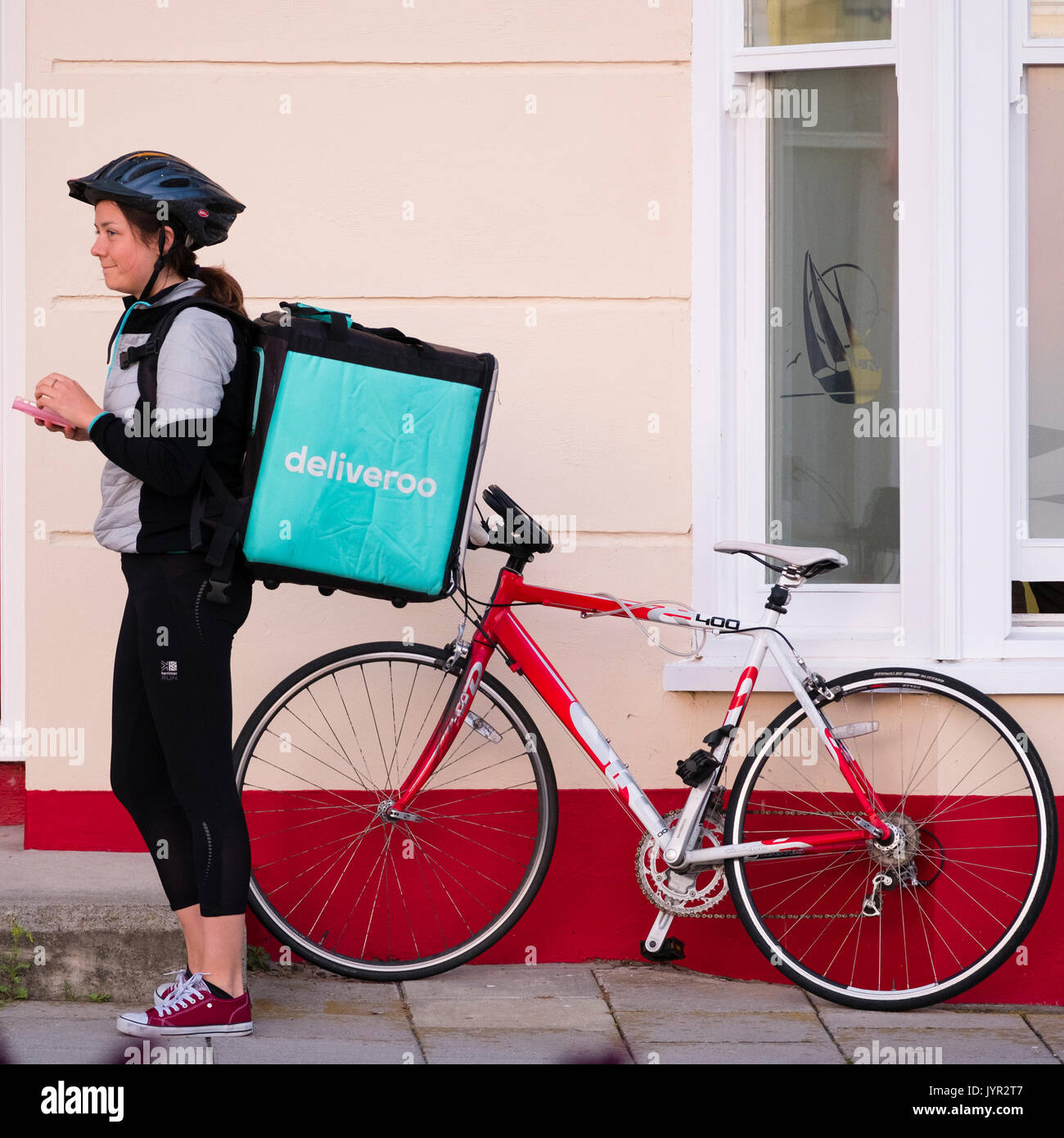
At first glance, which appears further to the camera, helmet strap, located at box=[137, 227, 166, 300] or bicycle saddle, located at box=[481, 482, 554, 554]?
bicycle saddle, located at box=[481, 482, 554, 554]

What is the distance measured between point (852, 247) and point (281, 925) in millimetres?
2571

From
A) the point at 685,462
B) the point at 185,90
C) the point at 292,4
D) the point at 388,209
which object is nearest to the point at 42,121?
the point at 185,90

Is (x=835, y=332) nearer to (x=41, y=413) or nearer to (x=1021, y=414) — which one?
(x=1021, y=414)

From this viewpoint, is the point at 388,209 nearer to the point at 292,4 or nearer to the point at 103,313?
the point at 292,4

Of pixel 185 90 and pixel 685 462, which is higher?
pixel 185 90

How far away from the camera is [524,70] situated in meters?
3.77

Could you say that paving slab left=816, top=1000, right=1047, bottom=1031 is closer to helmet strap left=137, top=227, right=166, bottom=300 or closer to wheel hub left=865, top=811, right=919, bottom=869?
wheel hub left=865, top=811, right=919, bottom=869

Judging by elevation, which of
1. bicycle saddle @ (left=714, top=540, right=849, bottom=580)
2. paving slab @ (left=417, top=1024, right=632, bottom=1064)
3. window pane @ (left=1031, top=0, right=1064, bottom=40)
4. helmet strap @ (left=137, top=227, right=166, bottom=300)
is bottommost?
paving slab @ (left=417, top=1024, right=632, bottom=1064)

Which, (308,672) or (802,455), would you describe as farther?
(802,455)

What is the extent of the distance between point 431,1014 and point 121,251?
6.69ft

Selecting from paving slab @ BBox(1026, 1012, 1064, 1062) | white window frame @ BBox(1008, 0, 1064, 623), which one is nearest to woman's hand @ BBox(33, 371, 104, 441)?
white window frame @ BBox(1008, 0, 1064, 623)

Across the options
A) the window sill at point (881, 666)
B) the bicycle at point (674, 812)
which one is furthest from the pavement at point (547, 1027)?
the window sill at point (881, 666)

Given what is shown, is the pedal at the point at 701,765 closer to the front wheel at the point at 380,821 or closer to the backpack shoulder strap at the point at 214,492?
the front wheel at the point at 380,821

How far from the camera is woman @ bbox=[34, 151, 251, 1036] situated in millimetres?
2834
